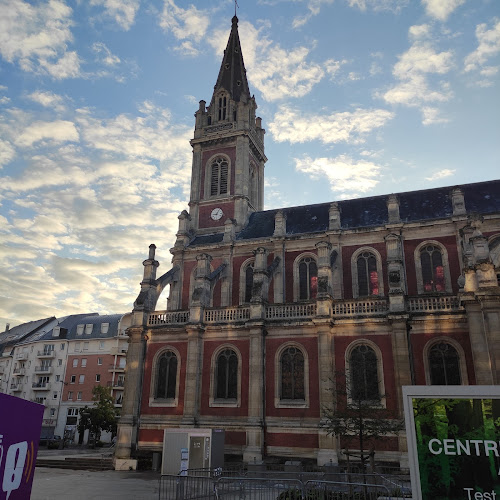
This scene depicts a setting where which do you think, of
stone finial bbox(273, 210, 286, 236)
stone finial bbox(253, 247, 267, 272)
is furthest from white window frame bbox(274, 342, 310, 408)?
stone finial bbox(273, 210, 286, 236)

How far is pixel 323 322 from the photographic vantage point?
82.6 feet

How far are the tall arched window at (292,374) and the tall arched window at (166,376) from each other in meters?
6.96

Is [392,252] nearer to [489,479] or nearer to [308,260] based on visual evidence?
[308,260]

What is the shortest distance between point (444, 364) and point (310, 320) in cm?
717

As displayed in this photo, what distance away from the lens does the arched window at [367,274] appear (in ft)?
99.4

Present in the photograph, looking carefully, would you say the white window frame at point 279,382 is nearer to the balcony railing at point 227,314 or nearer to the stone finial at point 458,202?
the balcony railing at point 227,314

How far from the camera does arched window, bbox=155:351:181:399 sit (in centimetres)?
2838

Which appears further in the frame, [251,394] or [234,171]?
[234,171]

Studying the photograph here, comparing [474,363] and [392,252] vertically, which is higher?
[392,252]

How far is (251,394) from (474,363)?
11489 millimetres

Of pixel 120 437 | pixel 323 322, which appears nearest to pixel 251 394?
pixel 323 322

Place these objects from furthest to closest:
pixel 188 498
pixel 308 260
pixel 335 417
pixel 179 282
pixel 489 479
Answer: pixel 179 282 < pixel 308 260 < pixel 335 417 < pixel 188 498 < pixel 489 479

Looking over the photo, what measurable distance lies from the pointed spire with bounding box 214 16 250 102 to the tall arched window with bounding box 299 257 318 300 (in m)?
17.5

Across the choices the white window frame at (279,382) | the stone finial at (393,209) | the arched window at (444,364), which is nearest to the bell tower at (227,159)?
the stone finial at (393,209)
